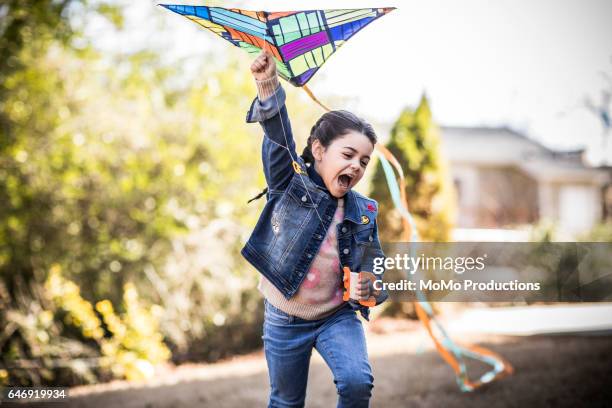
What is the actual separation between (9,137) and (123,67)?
1861mm

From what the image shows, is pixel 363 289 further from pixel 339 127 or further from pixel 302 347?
pixel 339 127

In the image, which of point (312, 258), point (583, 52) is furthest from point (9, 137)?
point (583, 52)

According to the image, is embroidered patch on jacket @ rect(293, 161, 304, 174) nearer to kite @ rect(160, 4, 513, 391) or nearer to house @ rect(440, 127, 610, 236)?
kite @ rect(160, 4, 513, 391)

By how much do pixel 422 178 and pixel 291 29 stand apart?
A: 6322mm

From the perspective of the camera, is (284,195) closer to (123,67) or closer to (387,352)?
(387,352)

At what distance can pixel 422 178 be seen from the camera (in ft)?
26.9

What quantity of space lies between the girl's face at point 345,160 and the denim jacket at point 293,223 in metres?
0.09

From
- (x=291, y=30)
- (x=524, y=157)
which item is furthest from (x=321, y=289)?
(x=524, y=157)

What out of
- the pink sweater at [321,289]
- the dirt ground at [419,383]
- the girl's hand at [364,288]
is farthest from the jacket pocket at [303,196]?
the dirt ground at [419,383]

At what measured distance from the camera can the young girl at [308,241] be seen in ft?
7.22

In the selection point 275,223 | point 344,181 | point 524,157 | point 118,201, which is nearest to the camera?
point 344,181

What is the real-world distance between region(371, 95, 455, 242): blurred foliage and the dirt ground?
2.41 metres

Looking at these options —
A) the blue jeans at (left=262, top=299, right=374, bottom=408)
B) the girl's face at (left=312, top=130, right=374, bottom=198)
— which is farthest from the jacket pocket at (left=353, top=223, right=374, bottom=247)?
the blue jeans at (left=262, top=299, right=374, bottom=408)

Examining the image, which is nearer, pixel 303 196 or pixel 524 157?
pixel 303 196
